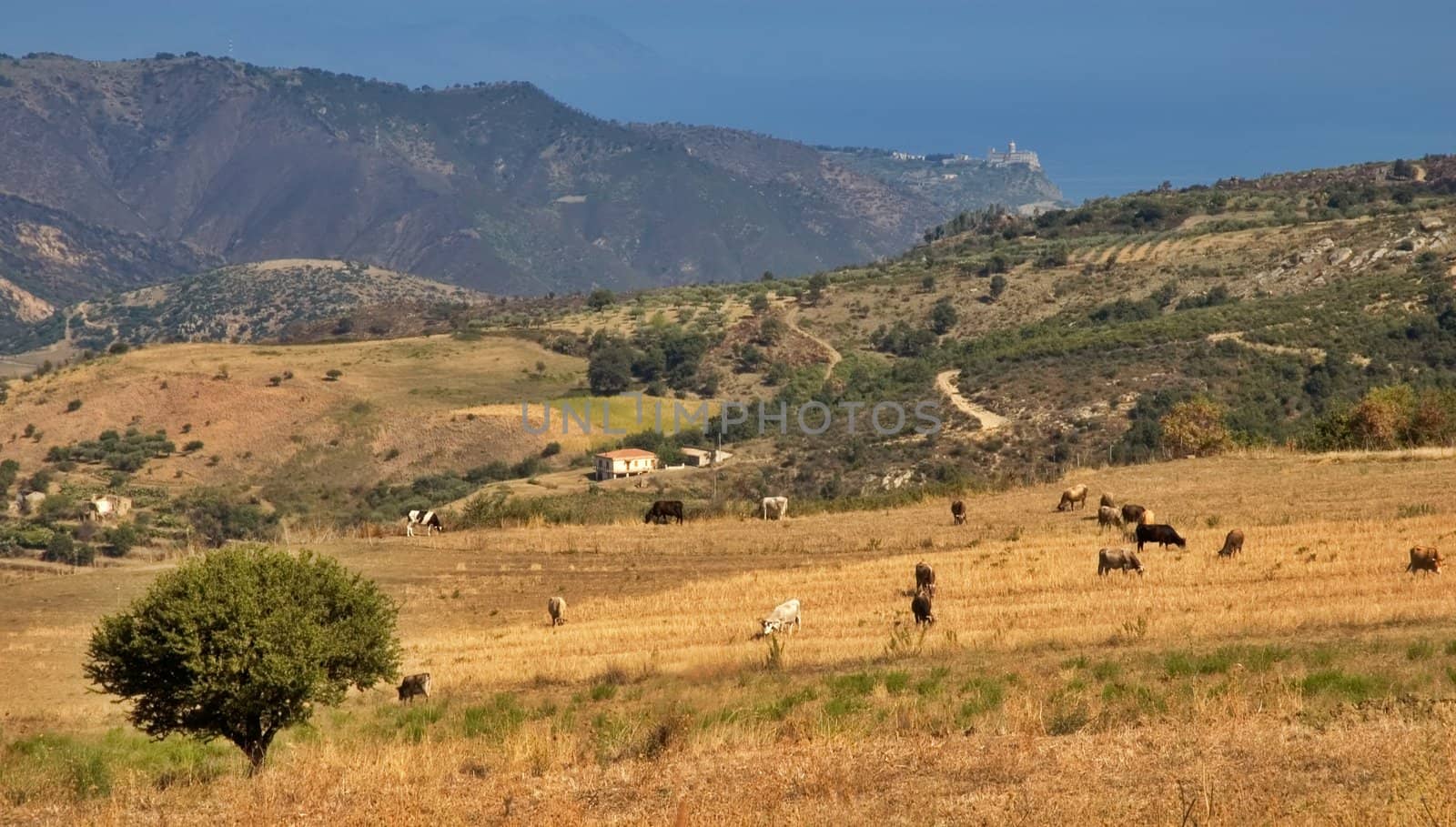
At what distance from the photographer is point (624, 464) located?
86312 mm

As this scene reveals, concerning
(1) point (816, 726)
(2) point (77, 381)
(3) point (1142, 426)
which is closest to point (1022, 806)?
(1) point (816, 726)

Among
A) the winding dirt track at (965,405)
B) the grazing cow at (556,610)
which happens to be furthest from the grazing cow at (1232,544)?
the winding dirt track at (965,405)

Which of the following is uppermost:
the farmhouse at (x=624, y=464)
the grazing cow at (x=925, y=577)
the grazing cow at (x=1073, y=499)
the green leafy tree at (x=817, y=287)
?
the green leafy tree at (x=817, y=287)

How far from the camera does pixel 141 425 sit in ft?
358

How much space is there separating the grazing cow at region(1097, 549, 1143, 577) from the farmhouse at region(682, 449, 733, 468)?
5522 cm

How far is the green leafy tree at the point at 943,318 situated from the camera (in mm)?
127938

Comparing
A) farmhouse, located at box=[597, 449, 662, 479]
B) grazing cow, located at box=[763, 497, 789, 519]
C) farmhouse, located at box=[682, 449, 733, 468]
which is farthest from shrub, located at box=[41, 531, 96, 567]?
grazing cow, located at box=[763, 497, 789, 519]

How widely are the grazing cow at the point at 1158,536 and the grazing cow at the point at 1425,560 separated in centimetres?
693

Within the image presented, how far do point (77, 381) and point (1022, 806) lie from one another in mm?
113504

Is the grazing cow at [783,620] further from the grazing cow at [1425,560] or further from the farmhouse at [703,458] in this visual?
the farmhouse at [703,458]

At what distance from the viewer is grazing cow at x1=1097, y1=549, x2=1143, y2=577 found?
34562 mm

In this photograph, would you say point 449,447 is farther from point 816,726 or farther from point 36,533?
point 816,726

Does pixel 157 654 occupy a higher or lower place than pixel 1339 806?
higher

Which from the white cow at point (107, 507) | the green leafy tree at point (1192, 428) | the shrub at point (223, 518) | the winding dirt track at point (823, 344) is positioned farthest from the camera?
the winding dirt track at point (823, 344)
